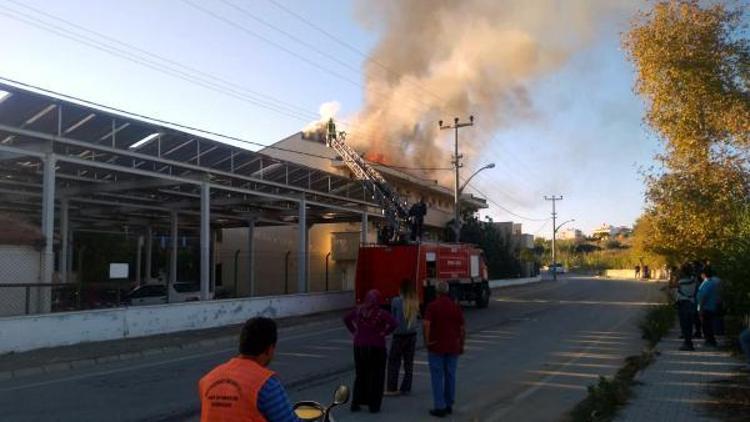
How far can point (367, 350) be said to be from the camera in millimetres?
8492

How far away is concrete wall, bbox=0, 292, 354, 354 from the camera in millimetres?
14945

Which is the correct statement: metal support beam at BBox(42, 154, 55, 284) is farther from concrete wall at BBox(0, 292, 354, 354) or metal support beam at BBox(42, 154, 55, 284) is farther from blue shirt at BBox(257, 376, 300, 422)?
blue shirt at BBox(257, 376, 300, 422)

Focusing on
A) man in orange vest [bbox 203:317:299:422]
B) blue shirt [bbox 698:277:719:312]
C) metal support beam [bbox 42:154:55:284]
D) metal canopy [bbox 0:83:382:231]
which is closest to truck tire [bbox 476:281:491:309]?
metal canopy [bbox 0:83:382:231]

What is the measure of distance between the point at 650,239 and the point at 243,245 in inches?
948

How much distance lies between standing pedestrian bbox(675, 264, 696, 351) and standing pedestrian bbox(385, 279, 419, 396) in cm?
666

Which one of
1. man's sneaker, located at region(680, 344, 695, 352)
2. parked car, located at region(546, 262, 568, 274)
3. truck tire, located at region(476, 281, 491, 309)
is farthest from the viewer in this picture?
parked car, located at region(546, 262, 568, 274)

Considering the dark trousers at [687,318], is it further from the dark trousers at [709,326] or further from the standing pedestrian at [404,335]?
the standing pedestrian at [404,335]

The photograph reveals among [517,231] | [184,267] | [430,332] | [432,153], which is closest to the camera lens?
[430,332]

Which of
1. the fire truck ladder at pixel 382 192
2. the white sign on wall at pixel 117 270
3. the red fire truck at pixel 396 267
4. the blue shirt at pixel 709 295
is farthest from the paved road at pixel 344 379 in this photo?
the fire truck ladder at pixel 382 192

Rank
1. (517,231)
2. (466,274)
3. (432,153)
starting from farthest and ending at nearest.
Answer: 1. (517,231)
2. (432,153)
3. (466,274)

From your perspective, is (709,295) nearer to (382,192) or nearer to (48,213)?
(48,213)

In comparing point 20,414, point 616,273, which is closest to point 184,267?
point 20,414

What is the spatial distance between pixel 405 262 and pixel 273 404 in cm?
2076

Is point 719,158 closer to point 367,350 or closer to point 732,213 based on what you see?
point 732,213
